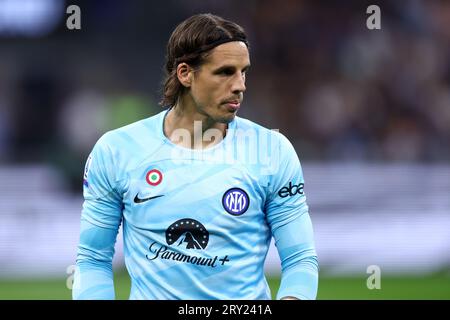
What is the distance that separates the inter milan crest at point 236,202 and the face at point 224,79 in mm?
347

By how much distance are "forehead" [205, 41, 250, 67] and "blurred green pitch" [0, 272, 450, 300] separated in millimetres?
6085

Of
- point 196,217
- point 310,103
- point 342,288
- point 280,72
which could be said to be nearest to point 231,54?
point 196,217

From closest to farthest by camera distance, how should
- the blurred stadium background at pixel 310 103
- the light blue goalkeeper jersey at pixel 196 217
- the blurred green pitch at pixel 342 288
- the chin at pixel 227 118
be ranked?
the light blue goalkeeper jersey at pixel 196 217
the chin at pixel 227 118
the blurred green pitch at pixel 342 288
the blurred stadium background at pixel 310 103

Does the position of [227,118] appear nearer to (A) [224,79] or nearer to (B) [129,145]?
(A) [224,79]

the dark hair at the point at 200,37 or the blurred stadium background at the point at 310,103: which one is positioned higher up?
the blurred stadium background at the point at 310,103

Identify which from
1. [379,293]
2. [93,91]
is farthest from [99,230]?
[93,91]

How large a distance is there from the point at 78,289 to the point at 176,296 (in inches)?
18.1

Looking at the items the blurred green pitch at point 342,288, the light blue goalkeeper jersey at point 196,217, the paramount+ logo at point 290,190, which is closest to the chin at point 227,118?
the light blue goalkeeper jersey at point 196,217

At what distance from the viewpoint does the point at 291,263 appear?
423 cm

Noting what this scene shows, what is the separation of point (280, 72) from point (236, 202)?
10.2 m

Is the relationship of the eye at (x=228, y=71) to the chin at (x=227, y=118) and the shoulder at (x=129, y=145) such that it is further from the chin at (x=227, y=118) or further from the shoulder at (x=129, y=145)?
the shoulder at (x=129, y=145)

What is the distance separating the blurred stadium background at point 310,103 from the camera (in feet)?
39.4

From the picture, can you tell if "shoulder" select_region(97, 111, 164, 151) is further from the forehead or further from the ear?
the forehead

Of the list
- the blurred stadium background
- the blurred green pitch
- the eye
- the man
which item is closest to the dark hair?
the man
